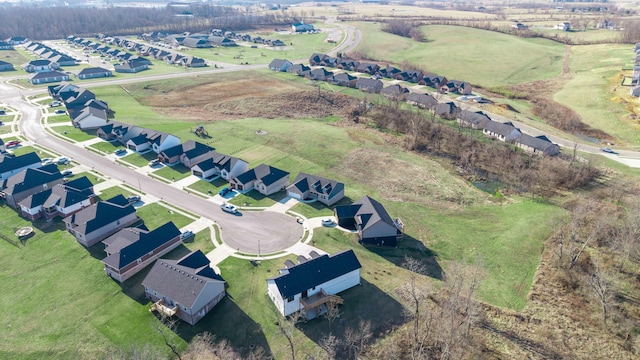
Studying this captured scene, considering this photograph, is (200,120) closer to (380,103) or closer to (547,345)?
(380,103)

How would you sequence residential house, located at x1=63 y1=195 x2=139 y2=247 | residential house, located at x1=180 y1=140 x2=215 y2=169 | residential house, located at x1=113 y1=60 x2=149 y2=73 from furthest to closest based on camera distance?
residential house, located at x1=113 y1=60 x2=149 y2=73
residential house, located at x1=180 y1=140 x2=215 y2=169
residential house, located at x1=63 y1=195 x2=139 y2=247

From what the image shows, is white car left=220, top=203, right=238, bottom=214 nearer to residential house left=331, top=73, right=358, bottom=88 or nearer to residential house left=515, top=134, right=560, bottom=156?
residential house left=515, top=134, right=560, bottom=156

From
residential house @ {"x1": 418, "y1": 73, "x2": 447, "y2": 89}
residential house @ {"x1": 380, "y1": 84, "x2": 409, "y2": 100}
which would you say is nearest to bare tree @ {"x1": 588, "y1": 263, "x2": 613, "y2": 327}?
residential house @ {"x1": 380, "y1": 84, "x2": 409, "y2": 100}

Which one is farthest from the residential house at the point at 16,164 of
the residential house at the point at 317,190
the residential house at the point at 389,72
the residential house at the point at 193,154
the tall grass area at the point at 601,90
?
the tall grass area at the point at 601,90


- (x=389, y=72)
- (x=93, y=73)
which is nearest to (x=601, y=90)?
(x=389, y=72)

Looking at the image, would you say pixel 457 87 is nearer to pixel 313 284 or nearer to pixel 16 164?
pixel 313 284

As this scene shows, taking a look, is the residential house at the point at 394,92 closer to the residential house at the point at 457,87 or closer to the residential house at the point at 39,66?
the residential house at the point at 457,87

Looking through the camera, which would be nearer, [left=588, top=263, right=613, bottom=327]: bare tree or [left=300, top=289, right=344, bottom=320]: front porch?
[left=588, top=263, right=613, bottom=327]: bare tree
